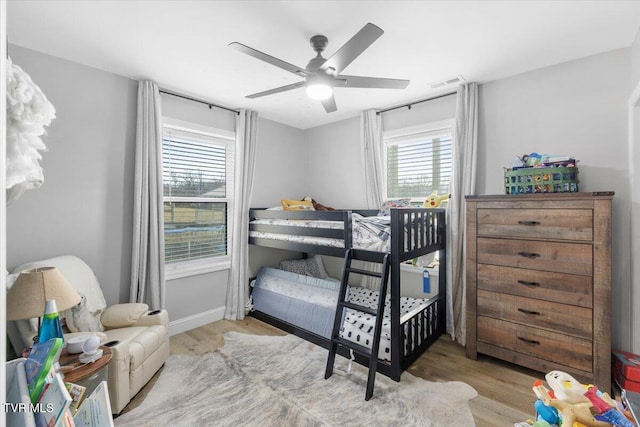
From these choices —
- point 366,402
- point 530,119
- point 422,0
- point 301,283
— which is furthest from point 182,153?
point 530,119

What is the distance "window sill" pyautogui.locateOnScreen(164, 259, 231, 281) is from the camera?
122 inches

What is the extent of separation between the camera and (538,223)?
2.25 meters

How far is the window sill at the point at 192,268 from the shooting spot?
122 inches

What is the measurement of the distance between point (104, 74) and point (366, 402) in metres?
3.40

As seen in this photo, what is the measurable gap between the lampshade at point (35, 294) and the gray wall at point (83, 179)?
955 mm

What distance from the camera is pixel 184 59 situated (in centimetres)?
238

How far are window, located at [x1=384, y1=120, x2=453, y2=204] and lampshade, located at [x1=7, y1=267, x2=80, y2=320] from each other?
3073 millimetres

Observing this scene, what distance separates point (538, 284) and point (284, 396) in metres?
2.06

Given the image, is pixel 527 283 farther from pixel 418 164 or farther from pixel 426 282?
pixel 418 164

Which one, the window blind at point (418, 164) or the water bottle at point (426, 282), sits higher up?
the window blind at point (418, 164)

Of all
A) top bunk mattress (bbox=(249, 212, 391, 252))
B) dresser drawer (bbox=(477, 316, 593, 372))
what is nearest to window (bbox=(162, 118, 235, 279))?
top bunk mattress (bbox=(249, 212, 391, 252))

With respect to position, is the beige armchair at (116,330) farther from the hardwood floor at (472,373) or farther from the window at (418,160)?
the window at (418,160)

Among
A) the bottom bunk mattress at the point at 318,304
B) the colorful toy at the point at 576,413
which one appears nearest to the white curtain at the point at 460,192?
the bottom bunk mattress at the point at 318,304

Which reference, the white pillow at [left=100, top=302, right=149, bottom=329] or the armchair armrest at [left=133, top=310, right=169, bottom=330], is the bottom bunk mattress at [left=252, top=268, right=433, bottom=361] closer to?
the armchair armrest at [left=133, top=310, right=169, bottom=330]
